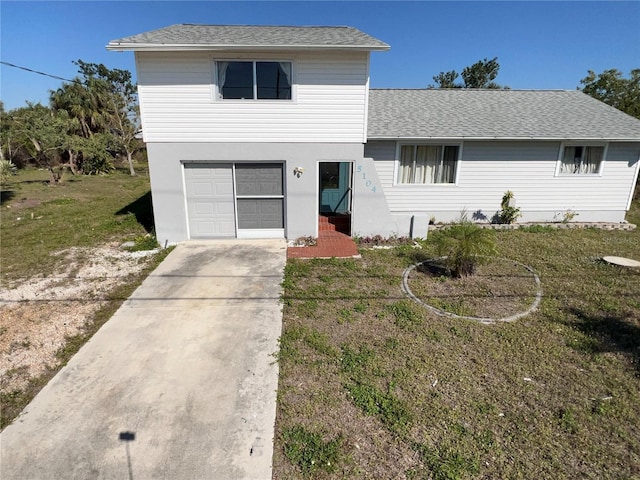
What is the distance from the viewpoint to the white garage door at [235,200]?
8594mm

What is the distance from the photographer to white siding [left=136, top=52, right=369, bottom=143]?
7770 millimetres

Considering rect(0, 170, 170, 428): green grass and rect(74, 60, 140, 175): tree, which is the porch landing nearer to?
rect(0, 170, 170, 428): green grass

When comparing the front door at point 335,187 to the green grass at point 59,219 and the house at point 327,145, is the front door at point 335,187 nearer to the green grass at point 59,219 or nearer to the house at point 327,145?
the house at point 327,145

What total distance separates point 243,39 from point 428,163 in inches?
245

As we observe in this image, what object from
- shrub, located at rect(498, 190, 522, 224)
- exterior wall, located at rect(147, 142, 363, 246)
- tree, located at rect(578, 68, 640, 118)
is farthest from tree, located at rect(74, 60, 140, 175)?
tree, located at rect(578, 68, 640, 118)

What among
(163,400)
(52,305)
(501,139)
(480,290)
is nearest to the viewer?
(163,400)

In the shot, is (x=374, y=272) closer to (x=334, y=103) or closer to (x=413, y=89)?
(x=334, y=103)

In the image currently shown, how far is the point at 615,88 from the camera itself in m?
22.8

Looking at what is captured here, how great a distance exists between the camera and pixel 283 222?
9.07 meters

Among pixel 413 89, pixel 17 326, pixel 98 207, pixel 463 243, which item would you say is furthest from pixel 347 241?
pixel 98 207

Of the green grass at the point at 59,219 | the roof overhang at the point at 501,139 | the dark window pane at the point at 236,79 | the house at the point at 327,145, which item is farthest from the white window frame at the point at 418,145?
Result: the green grass at the point at 59,219

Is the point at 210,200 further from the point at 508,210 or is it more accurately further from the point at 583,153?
the point at 583,153

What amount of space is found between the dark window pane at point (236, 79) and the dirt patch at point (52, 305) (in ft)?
14.3

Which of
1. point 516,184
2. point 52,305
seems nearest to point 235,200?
point 52,305
